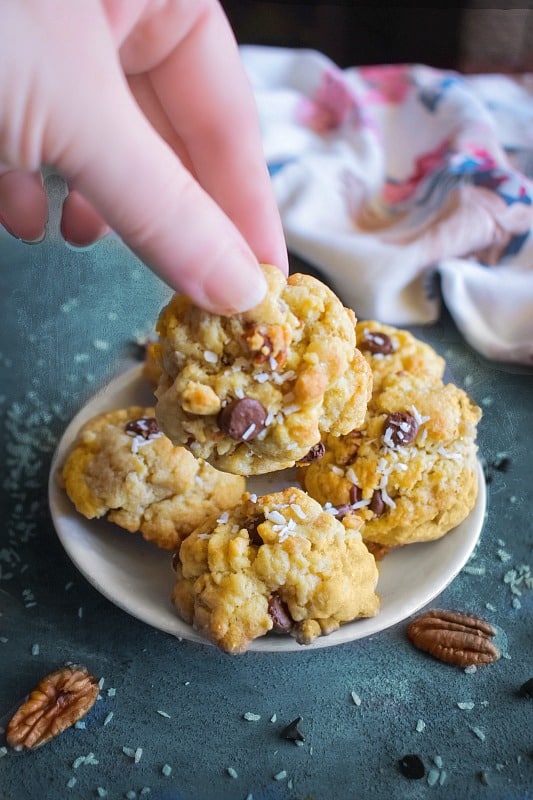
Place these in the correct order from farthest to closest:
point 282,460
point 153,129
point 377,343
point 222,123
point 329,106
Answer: point 329,106
point 377,343
point 222,123
point 282,460
point 153,129

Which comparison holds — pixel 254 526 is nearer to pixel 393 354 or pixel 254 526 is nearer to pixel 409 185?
pixel 393 354

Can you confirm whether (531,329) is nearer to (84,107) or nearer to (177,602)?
(177,602)

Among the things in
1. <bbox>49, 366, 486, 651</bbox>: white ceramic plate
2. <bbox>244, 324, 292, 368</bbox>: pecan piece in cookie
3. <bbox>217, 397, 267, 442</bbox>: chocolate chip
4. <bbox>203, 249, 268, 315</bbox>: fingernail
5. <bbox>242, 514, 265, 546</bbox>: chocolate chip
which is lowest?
<bbox>49, 366, 486, 651</bbox>: white ceramic plate

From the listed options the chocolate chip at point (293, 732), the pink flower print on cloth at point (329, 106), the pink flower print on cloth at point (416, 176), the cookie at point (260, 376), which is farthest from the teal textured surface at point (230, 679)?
the pink flower print on cloth at point (329, 106)

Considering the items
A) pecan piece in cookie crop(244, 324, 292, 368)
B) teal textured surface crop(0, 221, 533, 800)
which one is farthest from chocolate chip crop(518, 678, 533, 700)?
Result: pecan piece in cookie crop(244, 324, 292, 368)

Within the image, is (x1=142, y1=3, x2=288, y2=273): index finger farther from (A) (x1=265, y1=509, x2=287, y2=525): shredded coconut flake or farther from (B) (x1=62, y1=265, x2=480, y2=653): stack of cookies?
(A) (x1=265, y1=509, x2=287, y2=525): shredded coconut flake

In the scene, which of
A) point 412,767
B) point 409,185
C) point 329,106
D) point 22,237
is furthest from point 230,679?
point 329,106
